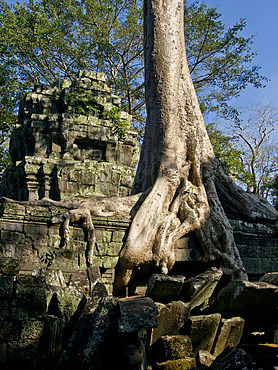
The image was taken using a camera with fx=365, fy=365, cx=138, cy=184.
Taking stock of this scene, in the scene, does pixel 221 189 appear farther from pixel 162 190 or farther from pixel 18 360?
pixel 18 360

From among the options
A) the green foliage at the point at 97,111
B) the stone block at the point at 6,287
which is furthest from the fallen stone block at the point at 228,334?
the green foliage at the point at 97,111

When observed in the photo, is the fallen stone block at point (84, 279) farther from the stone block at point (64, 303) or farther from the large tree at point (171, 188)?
the large tree at point (171, 188)

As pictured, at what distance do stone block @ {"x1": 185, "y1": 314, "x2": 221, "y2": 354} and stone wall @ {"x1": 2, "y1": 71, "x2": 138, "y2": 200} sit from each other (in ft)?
24.0

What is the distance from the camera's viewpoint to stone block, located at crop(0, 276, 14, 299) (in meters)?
2.23

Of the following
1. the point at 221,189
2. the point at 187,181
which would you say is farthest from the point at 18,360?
the point at 221,189

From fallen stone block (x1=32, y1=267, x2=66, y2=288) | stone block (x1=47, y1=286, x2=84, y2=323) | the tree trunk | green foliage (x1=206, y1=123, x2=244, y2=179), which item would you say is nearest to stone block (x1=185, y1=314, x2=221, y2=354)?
stone block (x1=47, y1=286, x2=84, y2=323)

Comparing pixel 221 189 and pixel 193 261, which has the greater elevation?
pixel 221 189

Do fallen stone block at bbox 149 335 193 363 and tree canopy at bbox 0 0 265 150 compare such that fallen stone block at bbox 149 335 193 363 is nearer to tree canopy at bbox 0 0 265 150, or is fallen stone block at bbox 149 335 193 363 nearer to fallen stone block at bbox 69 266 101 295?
fallen stone block at bbox 69 266 101 295

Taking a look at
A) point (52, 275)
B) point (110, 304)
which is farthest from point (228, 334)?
point (52, 275)

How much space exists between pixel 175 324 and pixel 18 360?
111 cm

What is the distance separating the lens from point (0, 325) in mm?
2207

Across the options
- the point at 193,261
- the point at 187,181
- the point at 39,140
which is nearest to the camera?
the point at 193,261

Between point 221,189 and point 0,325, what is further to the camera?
point 221,189

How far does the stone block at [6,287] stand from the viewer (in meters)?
2.23
